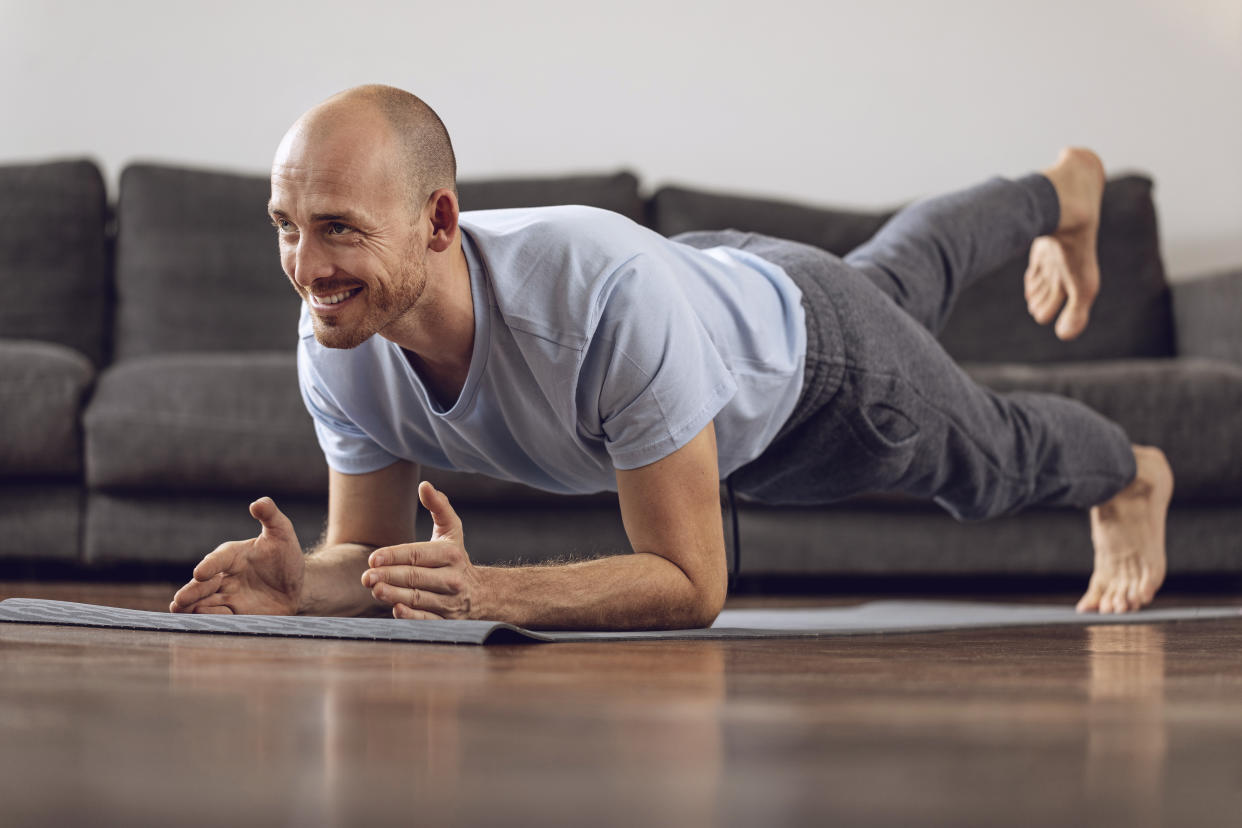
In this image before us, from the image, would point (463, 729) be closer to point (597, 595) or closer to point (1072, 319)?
point (597, 595)

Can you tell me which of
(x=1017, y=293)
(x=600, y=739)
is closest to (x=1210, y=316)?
(x=1017, y=293)

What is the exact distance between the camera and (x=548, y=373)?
113 cm

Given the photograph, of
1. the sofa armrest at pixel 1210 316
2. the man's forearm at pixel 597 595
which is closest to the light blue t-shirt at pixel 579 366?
the man's forearm at pixel 597 595

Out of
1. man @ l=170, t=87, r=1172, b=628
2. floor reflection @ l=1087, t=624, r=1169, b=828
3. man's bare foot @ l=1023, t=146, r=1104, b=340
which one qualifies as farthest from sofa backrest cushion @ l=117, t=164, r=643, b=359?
floor reflection @ l=1087, t=624, r=1169, b=828

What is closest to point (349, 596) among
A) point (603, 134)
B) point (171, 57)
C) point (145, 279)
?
point (145, 279)

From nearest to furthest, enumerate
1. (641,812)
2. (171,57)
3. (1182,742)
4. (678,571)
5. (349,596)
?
(641,812), (1182,742), (678,571), (349,596), (171,57)

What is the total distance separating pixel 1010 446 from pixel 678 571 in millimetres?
675

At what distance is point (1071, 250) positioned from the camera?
1.95m

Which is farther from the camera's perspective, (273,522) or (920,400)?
(920,400)

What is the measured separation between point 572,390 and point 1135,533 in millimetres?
1057

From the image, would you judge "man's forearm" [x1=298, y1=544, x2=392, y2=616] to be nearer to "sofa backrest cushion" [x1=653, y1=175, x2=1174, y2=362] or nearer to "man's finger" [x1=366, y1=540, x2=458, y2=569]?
"man's finger" [x1=366, y1=540, x2=458, y2=569]

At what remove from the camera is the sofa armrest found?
8.13 feet

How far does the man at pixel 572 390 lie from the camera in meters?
1.05

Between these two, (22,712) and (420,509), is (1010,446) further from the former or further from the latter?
(22,712)
